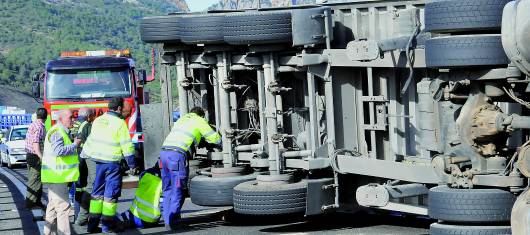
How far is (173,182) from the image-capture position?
42.5 ft

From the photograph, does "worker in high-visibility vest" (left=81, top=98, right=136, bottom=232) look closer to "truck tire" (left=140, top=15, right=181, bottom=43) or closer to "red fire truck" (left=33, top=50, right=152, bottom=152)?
"truck tire" (left=140, top=15, right=181, bottom=43)

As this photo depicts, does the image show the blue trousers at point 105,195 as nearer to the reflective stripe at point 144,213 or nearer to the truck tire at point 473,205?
the reflective stripe at point 144,213

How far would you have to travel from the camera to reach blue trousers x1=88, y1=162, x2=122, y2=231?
12875 mm

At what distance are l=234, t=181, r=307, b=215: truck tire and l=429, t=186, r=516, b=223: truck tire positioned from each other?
2.69 m

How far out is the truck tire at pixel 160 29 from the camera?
536 inches

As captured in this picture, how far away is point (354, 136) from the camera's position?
470 inches

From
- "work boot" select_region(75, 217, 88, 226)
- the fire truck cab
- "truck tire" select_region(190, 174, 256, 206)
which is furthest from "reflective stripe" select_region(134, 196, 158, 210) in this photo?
the fire truck cab

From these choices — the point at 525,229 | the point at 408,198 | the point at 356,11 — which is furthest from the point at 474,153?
the point at 356,11

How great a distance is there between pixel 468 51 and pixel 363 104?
310 centimetres

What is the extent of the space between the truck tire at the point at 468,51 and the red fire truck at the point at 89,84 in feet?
55.6

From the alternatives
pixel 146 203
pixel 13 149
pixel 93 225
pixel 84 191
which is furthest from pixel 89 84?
pixel 93 225

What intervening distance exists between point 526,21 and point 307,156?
4540mm

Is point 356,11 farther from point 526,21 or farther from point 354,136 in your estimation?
point 526,21

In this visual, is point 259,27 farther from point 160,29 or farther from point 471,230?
point 471,230
